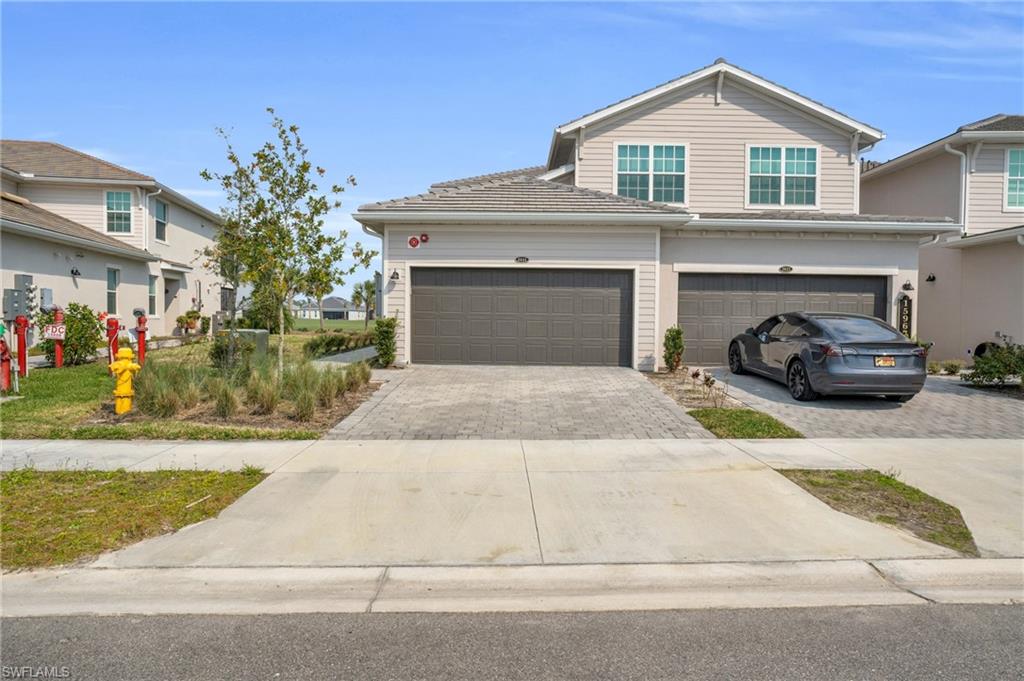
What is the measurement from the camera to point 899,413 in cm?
1024

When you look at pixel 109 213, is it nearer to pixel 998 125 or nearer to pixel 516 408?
pixel 516 408

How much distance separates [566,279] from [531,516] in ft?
33.2

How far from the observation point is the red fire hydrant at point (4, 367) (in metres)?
11.3

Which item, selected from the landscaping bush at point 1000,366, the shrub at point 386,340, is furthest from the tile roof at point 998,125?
the shrub at point 386,340

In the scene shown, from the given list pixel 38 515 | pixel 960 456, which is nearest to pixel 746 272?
pixel 960 456

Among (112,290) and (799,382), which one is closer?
(799,382)

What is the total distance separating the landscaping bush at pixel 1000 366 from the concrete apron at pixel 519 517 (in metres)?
7.94

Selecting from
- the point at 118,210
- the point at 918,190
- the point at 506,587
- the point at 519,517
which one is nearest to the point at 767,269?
the point at 918,190

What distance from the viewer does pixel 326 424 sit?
9.20 m

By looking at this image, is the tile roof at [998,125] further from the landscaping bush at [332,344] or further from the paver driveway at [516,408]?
the landscaping bush at [332,344]

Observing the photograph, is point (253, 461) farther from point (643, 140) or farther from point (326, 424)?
point (643, 140)

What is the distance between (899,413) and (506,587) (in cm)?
844

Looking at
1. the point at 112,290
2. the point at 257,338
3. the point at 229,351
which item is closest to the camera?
the point at 229,351

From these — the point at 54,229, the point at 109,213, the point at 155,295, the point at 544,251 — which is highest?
the point at 109,213
